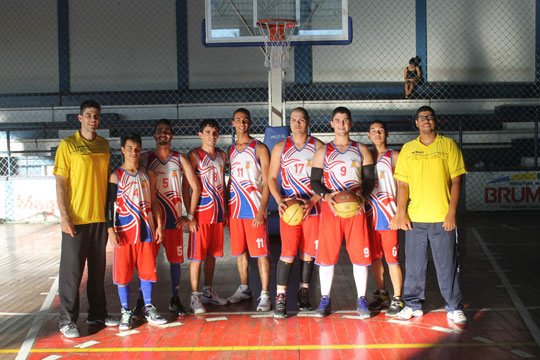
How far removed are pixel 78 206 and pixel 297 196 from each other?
190 cm

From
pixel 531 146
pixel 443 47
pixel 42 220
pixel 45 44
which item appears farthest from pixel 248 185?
pixel 45 44

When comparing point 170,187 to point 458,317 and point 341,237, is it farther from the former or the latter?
point 458,317

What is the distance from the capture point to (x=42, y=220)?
10.9 metres

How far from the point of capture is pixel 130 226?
176 inches

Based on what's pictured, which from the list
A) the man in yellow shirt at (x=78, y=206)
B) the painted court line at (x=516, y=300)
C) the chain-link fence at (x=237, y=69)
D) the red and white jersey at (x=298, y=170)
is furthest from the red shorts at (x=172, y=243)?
the chain-link fence at (x=237, y=69)

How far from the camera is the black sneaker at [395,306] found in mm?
4670

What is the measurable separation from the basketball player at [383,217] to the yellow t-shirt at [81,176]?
2.37 m

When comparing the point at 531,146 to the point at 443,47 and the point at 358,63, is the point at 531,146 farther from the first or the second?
the point at 358,63

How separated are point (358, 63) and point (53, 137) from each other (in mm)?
8467

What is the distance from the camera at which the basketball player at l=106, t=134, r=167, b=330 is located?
4465mm

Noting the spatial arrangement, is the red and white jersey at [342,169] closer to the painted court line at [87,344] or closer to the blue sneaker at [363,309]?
the blue sneaker at [363,309]

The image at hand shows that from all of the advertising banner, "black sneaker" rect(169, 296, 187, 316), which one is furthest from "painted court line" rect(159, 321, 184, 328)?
the advertising banner

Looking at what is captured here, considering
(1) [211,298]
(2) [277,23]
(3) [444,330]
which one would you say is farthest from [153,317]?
(2) [277,23]

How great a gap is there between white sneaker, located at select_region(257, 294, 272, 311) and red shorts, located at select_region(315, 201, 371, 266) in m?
0.66
